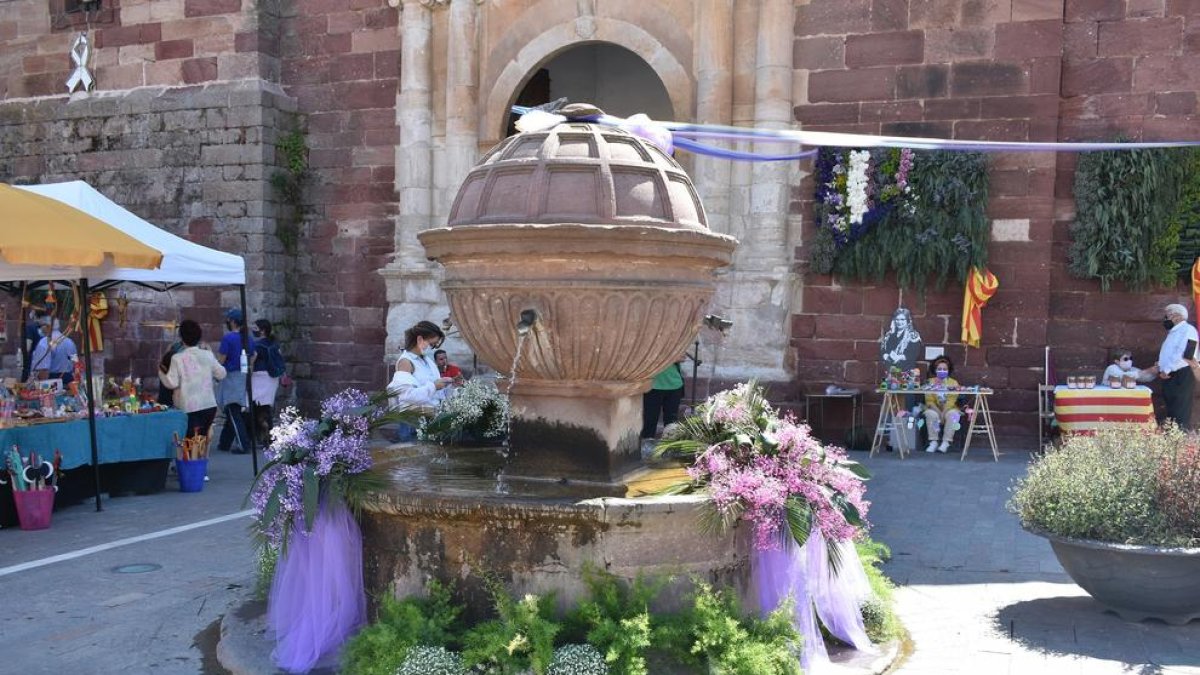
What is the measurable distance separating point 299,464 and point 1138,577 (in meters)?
3.90

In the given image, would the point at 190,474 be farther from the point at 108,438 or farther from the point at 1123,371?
the point at 1123,371

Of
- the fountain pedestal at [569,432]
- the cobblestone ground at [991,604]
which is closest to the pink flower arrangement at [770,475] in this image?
the fountain pedestal at [569,432]

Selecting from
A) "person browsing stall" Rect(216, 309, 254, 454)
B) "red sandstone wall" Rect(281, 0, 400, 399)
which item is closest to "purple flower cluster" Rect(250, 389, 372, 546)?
"person browsing stall" Rect(216, 309, 254, 454)

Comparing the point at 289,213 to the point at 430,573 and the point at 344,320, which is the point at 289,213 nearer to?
the point at 344,320

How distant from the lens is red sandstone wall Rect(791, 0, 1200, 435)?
10.3 meters

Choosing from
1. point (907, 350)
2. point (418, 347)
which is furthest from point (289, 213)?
point (907, 350)

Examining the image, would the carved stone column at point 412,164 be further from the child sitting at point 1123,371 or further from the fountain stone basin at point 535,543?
the fountain stone basin at point 535,543

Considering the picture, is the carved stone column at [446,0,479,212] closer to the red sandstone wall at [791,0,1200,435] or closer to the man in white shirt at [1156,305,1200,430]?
the red sandstone wall at [791,0,1200,435]

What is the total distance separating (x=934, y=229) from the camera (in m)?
10.5

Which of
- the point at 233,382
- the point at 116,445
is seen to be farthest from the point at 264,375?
the point at 116,445

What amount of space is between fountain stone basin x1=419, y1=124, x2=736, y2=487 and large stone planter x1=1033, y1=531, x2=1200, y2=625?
85.3 inches

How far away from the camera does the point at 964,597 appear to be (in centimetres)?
577

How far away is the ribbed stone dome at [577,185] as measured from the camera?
464 centimetres

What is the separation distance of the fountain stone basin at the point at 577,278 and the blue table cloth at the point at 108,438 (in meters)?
4.59
